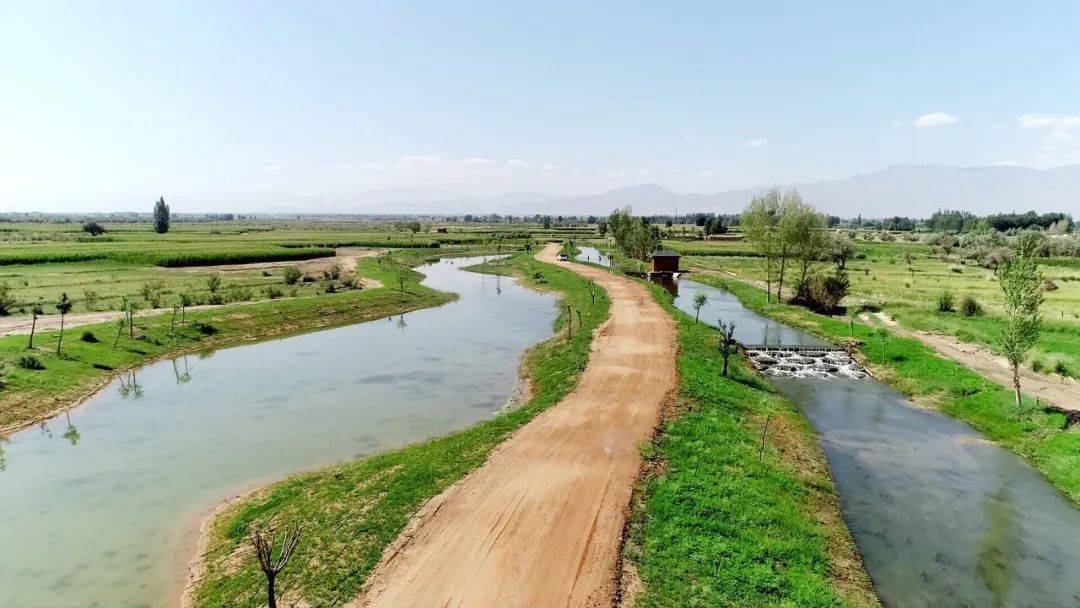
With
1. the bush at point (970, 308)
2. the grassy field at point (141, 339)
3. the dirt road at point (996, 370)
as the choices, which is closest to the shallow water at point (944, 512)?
the dirt road at point (996, 370)

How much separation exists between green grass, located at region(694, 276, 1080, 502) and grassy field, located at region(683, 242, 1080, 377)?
16.4 feet

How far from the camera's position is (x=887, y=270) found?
77938mm

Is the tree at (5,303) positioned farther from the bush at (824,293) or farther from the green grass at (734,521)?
the bush at (824,293)

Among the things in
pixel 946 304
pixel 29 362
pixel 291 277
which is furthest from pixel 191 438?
pixel 946 304

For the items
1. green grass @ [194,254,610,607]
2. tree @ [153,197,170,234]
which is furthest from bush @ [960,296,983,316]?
tree @ [153,197,170,234]

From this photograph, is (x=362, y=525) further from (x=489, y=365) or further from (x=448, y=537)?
(x=489, y=365)

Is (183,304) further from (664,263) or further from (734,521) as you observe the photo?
(664,263)

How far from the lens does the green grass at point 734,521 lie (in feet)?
41.2

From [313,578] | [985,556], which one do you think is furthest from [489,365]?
[985,556]

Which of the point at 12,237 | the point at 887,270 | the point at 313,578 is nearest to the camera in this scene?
the point at 313,578

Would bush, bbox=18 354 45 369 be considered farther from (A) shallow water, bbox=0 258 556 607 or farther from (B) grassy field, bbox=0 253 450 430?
(A) shallow water, bbox=0 258 556 607

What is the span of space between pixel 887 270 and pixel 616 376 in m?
70.3

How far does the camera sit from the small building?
7138 centimetres

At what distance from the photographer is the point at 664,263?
72.1m
